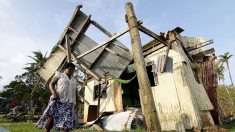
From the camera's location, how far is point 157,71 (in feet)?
43.2

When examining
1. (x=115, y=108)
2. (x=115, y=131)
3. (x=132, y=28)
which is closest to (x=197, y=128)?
(x=115, y=131)

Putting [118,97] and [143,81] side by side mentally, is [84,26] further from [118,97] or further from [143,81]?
[143,81]

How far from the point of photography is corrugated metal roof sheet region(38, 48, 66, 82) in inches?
637

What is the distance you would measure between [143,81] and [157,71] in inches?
317

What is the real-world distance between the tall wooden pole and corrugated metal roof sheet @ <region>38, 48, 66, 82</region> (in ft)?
34.5

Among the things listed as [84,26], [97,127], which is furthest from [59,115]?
[84,26]

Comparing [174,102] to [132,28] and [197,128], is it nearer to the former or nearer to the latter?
[197,128]

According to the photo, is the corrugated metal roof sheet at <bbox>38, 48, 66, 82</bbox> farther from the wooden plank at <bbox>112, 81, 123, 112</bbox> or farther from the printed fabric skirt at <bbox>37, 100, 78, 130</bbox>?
the printed fabric skirt at <bbox>37, 100, 78, 130</bbox>

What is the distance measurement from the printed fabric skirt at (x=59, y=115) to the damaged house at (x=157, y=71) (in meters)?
4.95

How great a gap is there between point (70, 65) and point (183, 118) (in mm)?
7186

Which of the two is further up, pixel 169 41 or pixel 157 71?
pixel 169 41

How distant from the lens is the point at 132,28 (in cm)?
592

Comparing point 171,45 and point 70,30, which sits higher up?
point 70,30

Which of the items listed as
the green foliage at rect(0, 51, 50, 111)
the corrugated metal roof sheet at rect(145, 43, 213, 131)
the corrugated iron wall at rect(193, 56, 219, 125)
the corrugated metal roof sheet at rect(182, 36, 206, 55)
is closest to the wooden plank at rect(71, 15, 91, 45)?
the corrugated metal roof sheet at rect(145, 43, 213, 131)
